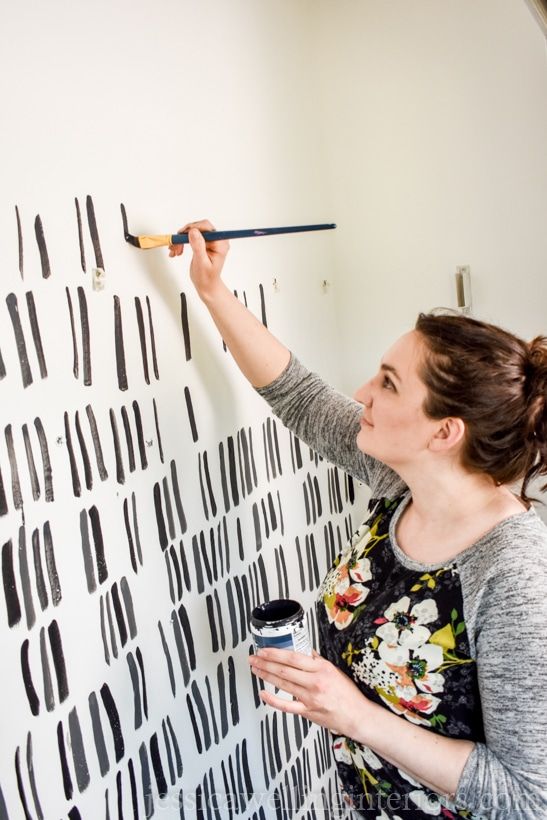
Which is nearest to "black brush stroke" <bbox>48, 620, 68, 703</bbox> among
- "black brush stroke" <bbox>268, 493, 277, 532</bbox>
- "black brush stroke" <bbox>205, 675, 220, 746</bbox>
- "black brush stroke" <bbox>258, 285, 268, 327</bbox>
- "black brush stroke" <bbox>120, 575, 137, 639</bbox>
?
"black brush stroke" <bbox>120, 575, 137, 639</bbox>

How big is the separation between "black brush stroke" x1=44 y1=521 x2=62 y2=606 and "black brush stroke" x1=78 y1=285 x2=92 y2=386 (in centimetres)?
18

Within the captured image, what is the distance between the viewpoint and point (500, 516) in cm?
92

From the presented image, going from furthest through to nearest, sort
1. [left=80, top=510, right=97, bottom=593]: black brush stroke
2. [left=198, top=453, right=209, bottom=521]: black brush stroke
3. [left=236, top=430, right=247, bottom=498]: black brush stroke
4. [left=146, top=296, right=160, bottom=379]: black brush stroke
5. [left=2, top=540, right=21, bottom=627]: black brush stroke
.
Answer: [left=236, top=430, right=247, bottom=498]: black brush stroke, [left=198, top=453, right=209, bottom=521]: black brush stroke, [left=146, top=296, right=160, bottom=379]: black brush stroke, [left=80, top=510, right=97, bottom=593]: black brush stroke, [left=2, top=540, right=21, bottom=627]: black brush stroke

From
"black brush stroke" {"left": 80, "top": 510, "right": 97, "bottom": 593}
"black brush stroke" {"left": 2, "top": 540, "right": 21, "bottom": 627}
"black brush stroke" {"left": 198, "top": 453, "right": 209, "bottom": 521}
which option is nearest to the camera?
"black brush stroke" {"left": 2, "top": 540, "right": 21, "bottom": 627}

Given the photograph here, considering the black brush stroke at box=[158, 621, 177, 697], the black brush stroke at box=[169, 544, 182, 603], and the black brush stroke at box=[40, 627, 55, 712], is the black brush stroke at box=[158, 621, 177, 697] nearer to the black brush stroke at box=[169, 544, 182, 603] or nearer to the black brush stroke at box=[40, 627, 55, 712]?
the black brush stroke at box=[169, 544, 182, 603]

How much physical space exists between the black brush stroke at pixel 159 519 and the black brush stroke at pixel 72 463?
0.47ft

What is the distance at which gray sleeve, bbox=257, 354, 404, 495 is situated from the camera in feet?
3.76

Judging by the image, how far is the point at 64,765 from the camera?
2.68 feet

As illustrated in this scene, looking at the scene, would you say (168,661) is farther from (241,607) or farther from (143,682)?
(241,607)

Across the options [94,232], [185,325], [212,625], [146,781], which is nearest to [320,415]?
[185,325]

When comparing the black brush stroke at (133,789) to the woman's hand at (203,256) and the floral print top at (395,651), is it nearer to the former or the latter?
the floral print top at (395,651)

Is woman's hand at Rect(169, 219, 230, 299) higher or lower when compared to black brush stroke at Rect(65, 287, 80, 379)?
higher

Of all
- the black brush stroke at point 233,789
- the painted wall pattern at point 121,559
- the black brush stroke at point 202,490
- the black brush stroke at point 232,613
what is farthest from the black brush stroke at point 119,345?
the black brush stroke at point 233,789

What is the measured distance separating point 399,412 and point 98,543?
0.42m
